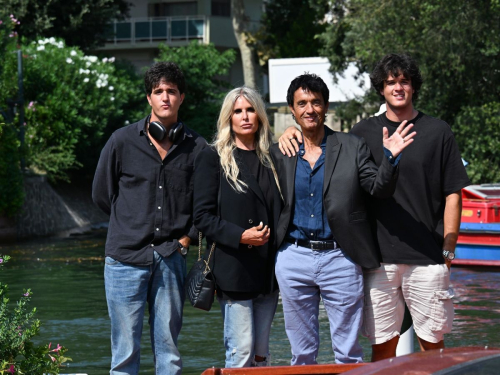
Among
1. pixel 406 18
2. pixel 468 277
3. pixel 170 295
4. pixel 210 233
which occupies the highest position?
pixel 406 18

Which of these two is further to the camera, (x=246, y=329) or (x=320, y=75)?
(x=320, y=75)

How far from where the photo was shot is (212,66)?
3041 cm

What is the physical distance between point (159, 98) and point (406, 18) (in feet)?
49.4

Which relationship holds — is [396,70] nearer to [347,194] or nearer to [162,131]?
[347,194]

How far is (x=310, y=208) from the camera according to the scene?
5.54 metres

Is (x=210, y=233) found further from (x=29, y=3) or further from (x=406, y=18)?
(x=29, y=3)

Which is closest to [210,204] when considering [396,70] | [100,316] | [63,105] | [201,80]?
[396,70]

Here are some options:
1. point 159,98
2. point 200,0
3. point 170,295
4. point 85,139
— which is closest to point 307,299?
point 170,295

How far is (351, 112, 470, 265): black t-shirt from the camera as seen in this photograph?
18.2ft

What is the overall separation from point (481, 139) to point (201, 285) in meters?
15.9

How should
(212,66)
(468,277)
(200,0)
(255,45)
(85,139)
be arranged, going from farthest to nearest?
1. (200,0)
2. (255,45)
3. (212,66)
4. (85,139)
5. (468,277)

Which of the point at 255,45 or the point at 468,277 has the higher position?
the point at 255,45

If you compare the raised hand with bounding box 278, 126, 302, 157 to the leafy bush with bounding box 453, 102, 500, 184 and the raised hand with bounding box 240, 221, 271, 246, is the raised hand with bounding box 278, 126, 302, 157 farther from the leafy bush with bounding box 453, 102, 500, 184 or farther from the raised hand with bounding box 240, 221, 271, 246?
the leafy bush with bounding box 453, 102, 500, 184

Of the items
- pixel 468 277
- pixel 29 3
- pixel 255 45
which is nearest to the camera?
pixel 468 277
